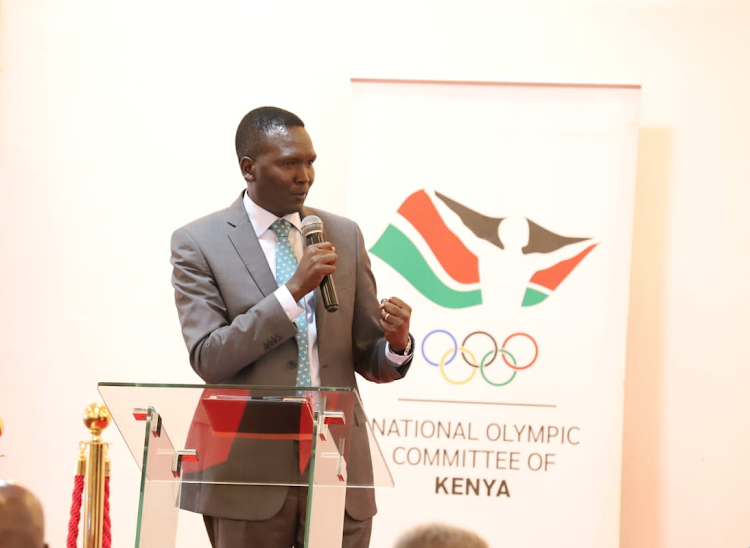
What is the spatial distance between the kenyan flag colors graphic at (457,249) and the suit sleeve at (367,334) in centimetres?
172

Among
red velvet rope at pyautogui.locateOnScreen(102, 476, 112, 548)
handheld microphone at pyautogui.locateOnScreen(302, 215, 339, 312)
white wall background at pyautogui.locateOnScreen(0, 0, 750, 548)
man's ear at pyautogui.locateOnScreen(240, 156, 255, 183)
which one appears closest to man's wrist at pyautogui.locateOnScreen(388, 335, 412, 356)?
handheld microphone at pyautogui.locateOnScreen(302, 215, 339, 312)

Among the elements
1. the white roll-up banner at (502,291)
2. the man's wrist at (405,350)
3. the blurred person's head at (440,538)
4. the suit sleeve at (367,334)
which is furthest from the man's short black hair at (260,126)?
the white roll-up banner at (502,291)

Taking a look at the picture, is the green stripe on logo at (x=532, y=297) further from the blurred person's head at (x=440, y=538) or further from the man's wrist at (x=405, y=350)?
the blurred person's head at (x=440, y=538)

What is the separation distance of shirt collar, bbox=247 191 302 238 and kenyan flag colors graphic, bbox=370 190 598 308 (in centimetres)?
181

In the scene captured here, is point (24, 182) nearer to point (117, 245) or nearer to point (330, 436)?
point (117, 245)

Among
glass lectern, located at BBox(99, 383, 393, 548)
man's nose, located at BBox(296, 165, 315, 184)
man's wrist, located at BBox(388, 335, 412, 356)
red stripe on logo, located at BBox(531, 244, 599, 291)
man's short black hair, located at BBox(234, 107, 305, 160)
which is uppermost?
man's short black hair, located at BBox(234, 107, 305, 160)

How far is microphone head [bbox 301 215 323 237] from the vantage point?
9.42 ft

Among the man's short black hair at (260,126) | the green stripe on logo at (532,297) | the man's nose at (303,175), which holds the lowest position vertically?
the green stripe on logo at (532,297)

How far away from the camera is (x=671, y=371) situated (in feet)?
16.2

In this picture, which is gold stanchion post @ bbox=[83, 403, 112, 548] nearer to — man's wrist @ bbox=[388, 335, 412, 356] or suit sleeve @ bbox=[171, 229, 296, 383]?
→ suit sleeve @ bbox=[171, 229, 296, 383]

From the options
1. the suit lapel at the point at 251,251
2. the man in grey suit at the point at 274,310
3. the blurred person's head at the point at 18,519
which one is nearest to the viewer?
the blurred person's head at the point at 18,519

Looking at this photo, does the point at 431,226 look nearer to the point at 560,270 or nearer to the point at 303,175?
the point at 560,270

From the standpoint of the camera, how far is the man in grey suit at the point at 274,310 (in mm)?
2613

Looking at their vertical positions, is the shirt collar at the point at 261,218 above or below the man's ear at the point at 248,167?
below
